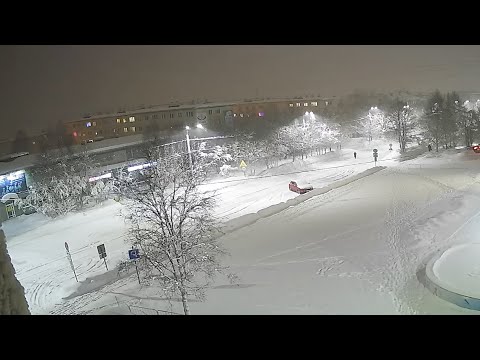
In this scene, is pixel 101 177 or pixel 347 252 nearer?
pixel 347 252

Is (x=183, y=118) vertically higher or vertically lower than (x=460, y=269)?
higher

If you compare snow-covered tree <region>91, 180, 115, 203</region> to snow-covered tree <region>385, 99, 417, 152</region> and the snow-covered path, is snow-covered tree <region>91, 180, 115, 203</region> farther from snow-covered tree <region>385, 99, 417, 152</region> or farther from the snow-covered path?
snow-covered tree <region>385, 99, 417, 152</region>

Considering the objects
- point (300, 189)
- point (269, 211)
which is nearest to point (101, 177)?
point (300, 189)

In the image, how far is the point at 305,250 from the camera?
9523 mm

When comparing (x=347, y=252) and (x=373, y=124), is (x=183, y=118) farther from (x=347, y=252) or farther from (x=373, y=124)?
(x=347, y=252)

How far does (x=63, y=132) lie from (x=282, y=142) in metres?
15.2

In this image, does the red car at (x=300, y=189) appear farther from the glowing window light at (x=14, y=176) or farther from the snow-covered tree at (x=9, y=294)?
the snow-covered tree at (x=9, y=294)

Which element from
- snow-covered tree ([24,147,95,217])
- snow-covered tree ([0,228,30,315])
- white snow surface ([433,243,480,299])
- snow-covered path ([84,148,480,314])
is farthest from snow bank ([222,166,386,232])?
snow-covered tree ([24,147,95,217])

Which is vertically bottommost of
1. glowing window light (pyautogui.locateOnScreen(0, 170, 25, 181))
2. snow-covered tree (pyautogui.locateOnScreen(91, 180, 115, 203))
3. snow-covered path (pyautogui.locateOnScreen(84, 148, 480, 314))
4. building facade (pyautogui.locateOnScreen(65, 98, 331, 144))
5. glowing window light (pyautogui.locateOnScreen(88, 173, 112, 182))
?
snow-covered path (pyautogui.locateOnScreen(84, 148, 480, 314))

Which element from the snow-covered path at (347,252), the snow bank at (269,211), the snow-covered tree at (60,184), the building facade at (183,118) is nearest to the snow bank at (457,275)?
the snow-covered path at (347,252)

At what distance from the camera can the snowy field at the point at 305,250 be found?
23.2 ft

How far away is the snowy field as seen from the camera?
7066 millimetres
